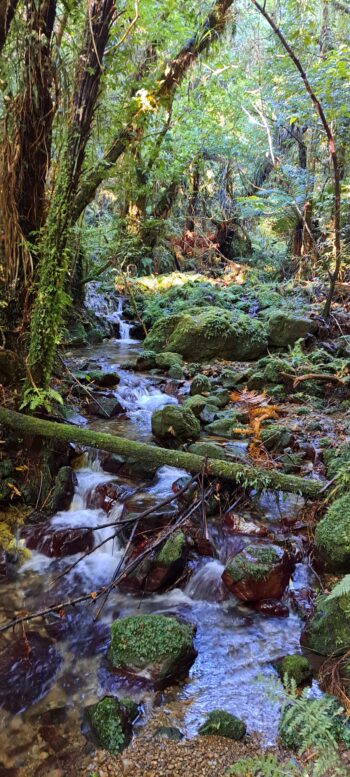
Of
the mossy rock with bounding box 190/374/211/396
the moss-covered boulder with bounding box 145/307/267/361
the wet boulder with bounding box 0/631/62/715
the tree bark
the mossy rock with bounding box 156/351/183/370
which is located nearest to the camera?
the wet boulder with bounding box 0/631/62/715

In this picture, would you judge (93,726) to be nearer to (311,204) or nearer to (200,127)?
(311,204)

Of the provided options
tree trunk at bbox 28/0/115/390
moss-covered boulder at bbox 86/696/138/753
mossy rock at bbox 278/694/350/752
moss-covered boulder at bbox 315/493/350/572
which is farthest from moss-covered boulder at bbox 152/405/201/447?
mossy rock at bbox 278/694/350/752

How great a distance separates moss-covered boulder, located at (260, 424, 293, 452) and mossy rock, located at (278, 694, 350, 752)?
10.7 ft

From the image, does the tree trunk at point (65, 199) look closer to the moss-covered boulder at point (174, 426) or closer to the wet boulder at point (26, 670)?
the moss-covered boulder at point (174, 426)

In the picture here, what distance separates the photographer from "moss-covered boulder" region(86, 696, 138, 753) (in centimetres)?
273

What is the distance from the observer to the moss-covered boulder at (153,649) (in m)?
3.21

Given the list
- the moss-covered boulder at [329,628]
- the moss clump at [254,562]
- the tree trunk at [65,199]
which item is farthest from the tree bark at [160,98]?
the moss-covered boulder at [329,628]

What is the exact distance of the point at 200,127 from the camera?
1454 cm

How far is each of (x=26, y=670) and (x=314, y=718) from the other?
2.12 meters

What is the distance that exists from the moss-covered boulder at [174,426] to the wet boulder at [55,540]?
1.76 meters

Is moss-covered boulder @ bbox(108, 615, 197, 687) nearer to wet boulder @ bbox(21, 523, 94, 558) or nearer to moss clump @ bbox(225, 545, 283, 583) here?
moss clump @ bbox(225, 545, 283, 583)

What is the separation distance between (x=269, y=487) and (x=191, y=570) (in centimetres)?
102

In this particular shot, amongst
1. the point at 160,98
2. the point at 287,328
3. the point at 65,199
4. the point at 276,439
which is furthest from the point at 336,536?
A: the point at 287,328

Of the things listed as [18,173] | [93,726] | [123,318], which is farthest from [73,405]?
[123,318]
